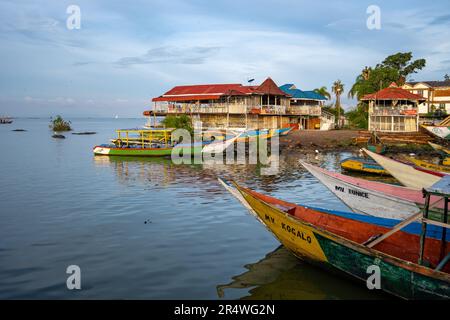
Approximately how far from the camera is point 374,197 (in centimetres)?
1030

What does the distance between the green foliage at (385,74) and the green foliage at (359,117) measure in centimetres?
155

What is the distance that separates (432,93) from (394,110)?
64.3ft

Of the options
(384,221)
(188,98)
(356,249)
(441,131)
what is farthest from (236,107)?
(356,249)

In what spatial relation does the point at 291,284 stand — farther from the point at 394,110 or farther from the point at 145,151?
the point at 394,110

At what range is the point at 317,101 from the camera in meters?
52.3

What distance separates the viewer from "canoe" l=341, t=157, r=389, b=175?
2253cm

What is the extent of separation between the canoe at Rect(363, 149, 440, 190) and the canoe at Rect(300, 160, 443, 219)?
997mm

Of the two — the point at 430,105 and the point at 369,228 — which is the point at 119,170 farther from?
the point at 430,105

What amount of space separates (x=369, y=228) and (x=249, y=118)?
3682 cm

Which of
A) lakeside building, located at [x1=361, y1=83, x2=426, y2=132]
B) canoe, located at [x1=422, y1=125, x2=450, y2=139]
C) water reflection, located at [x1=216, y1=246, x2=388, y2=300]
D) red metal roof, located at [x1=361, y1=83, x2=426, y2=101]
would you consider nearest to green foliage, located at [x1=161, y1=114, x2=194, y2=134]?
lakeside building, located at [x1=361, y1=83, x2=426, y2=132]

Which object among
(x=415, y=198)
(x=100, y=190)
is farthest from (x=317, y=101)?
(x=415, y=198)
